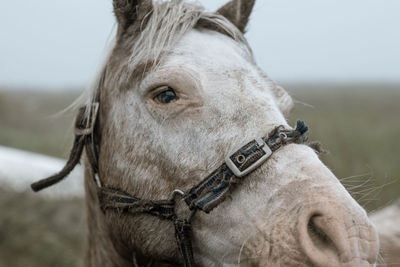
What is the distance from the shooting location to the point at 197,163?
79.7 inches

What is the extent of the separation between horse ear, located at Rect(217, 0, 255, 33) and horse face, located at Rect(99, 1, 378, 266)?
44 centimetres

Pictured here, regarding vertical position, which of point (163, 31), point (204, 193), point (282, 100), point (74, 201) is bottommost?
point (74, 201)

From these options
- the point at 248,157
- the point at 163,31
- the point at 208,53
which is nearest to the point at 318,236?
the point at 248,157

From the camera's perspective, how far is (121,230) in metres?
2.33

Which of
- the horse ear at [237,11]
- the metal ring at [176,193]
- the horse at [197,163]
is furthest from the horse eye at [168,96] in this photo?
the horse ear at [237,11]

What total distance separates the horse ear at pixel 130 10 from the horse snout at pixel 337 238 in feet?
5.39

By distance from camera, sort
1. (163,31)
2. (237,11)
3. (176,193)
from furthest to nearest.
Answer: (237,11) → (163,31) → (176,193)

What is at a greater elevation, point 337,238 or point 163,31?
point 163,31

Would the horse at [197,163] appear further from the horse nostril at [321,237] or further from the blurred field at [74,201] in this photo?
the blurred field at [74,201]

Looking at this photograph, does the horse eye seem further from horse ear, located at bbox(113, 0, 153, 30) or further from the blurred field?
the blurred field

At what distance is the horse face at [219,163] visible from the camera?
1.62 m

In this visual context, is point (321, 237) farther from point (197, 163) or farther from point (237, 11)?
point (237, 11)

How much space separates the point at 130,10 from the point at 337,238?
6.00ft

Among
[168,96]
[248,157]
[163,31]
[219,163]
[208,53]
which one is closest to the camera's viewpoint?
[248,157]
